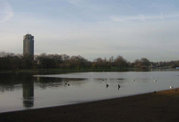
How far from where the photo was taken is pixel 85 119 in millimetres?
12367

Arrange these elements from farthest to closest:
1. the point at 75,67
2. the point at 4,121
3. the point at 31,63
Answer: the point at 75,67, the point at 31,63, the point at 4,121

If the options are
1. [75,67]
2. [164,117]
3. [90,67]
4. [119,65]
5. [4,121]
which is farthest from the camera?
[119,65]

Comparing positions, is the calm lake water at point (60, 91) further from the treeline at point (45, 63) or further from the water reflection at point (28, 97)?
the treeline at point (45, 63)

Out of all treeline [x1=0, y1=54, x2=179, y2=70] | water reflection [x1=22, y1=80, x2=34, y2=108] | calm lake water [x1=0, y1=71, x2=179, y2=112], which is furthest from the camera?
treeline [x1=0, y1=54, x2=179, y2=70]

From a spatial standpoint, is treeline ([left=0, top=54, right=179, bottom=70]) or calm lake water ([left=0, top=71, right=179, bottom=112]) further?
treeline ([left=0, top=54, right=179, bottom=70])

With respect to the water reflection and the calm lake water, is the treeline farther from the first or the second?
the water reflection

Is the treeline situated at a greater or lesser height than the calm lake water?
greater

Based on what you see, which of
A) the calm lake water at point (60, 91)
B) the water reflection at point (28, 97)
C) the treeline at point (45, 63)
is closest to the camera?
the water reflection at point (28, 97)

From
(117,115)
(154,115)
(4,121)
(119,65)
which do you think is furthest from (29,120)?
(119,65)

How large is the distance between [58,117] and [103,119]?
2.53 metres

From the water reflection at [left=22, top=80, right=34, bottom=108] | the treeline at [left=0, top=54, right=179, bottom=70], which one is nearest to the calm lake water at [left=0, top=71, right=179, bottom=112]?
the water reflection at [left=22, top=80, right=34, bottom=108]

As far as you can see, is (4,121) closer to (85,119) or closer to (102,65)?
(85,119)

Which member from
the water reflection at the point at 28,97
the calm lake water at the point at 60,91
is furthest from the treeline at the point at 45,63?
the water reflection at the point at 28,97

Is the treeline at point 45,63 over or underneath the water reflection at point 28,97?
over
